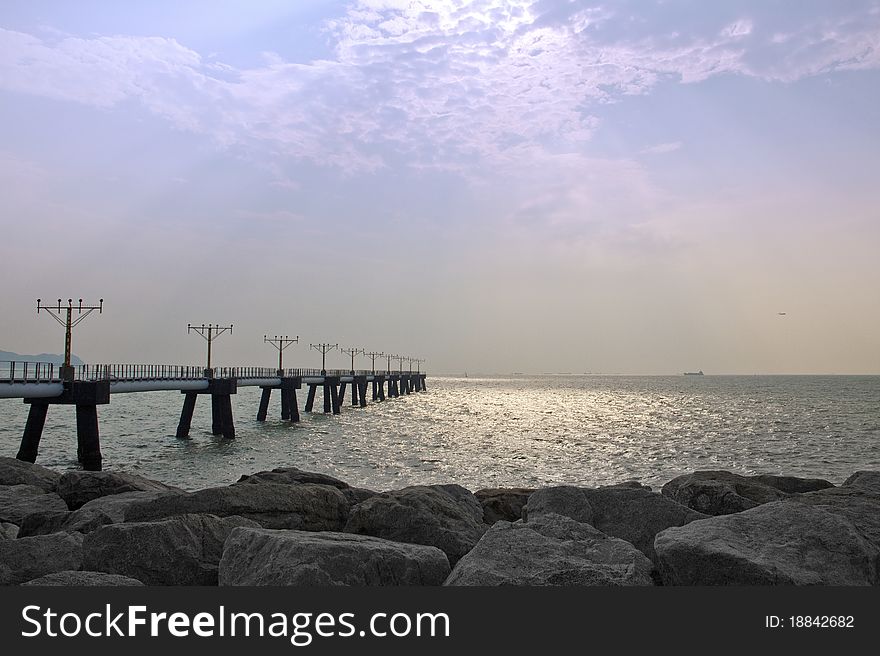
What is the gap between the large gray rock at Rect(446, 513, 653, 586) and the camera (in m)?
6.14

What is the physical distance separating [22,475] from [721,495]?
16.6 metres

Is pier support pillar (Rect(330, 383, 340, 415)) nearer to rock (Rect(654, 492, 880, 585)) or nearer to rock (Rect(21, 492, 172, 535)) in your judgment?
rock (Rect(21, 492, 172, 535))

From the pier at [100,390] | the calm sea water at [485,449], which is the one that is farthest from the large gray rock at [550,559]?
the pier at [100,390]

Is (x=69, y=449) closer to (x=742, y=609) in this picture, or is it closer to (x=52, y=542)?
(x=52, y=542)

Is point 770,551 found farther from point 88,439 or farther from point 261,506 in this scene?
point 88,439

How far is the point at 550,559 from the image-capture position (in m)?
6.59

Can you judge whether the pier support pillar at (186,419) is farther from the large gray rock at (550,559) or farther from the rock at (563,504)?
the large gray rock at (550,559)

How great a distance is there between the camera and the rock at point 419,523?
883 cm

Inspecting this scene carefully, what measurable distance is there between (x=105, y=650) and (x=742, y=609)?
494cm

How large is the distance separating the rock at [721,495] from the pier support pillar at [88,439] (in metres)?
31.0

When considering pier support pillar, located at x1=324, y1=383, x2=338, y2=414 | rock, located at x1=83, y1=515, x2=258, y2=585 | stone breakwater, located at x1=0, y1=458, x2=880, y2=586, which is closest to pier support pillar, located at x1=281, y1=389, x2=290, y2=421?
pier support pillar, located at x1=324, y1=383, x2=338, y2=414

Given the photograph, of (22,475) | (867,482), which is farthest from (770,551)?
(22,475)

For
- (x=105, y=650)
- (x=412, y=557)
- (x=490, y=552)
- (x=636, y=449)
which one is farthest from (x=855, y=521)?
(x=636, y=449)

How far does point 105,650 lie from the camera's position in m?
5.15
